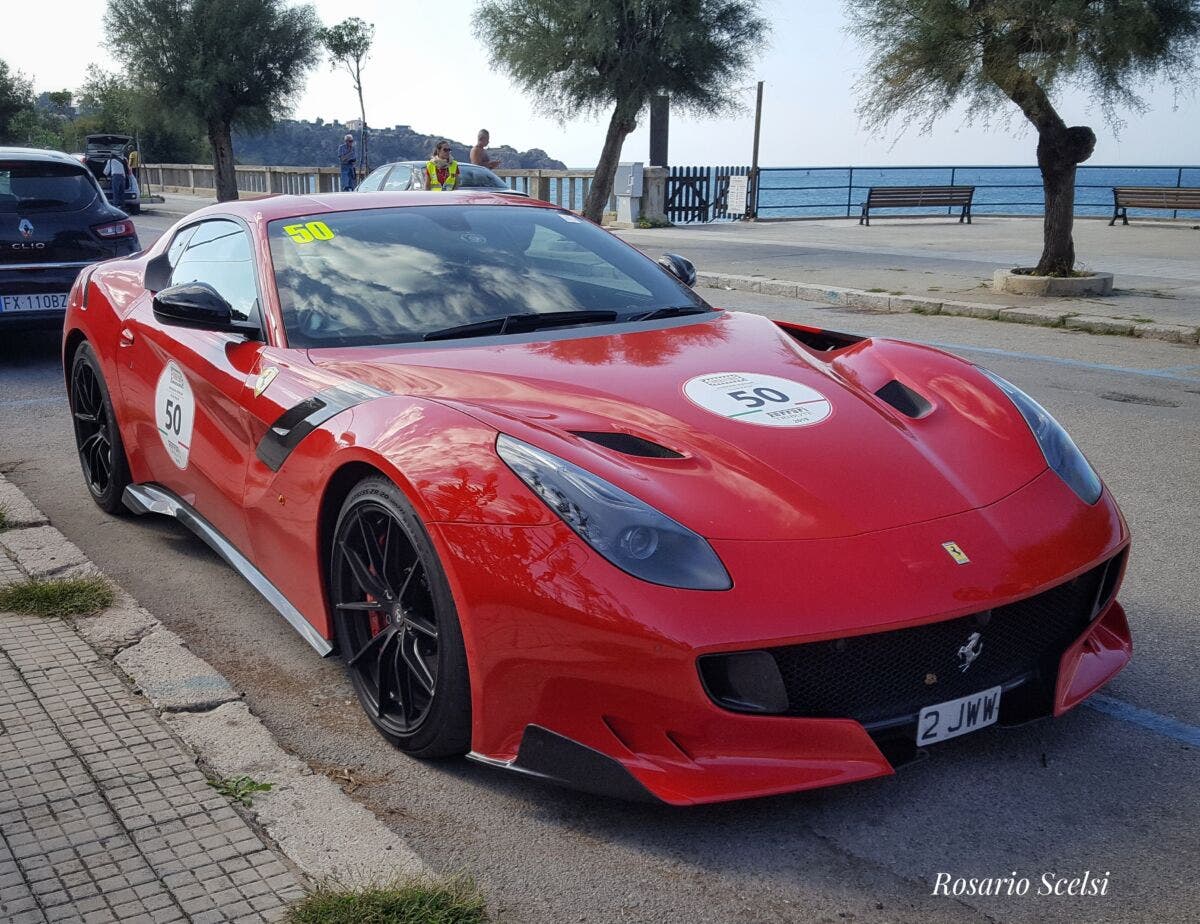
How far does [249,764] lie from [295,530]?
702 mm

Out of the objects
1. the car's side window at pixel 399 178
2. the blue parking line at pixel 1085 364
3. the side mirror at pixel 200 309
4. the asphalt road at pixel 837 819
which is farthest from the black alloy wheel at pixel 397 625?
the car's side window at pixel 399 178

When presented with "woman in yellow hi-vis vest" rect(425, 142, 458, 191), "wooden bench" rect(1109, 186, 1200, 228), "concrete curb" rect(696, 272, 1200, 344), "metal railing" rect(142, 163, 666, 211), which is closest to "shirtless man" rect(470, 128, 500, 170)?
"metal railing" rect(142, 163, 666, 211)

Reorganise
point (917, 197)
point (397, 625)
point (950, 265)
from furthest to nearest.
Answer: point (917, 197) → point (950, 265) → point (397, 625)

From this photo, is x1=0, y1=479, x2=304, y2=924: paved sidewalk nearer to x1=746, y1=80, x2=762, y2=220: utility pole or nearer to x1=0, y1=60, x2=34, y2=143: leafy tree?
x1=746, y1=80, x2=762, y2=220: utility pole

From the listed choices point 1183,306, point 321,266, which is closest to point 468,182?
point 1183,306

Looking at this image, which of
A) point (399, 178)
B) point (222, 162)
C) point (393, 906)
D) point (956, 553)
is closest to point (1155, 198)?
point (399, 178)

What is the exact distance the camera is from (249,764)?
3002mm

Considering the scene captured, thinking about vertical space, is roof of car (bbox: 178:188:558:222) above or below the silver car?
above

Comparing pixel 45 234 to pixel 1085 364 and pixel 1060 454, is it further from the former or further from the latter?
pixel 1060 454

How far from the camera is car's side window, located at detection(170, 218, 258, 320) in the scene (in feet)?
13.2

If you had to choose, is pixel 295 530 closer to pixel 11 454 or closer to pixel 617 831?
pixel 617 831

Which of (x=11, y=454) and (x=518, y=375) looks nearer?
(x=518, y=375)

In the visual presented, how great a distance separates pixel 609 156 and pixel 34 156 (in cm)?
1684

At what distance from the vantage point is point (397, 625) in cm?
306
